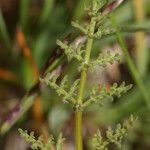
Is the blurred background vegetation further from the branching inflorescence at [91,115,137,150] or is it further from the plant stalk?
the branching inflorescence at [91,115,137,150]

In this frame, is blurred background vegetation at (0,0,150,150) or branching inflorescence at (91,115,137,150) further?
blurred background vegetation at (0,0,150,150)

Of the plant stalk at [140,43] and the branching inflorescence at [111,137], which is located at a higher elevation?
the plant stalk at [140,43]

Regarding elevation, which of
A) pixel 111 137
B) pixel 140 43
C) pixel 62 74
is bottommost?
pixel 111 137

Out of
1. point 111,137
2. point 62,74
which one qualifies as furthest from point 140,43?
point 111,137

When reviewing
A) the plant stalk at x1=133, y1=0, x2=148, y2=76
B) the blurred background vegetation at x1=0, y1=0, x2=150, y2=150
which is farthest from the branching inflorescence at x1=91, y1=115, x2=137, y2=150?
the plant stalk at x1=133, y1=0, x2=148, y2=76

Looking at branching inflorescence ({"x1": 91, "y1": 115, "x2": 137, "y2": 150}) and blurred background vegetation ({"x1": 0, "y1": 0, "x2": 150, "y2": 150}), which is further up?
blurred background vegetation ({"x1": 0, "y1": 0, "x2": 150, "y2": 150})

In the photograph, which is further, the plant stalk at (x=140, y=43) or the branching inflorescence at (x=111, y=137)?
the plant stalk at (x=140, y=43)

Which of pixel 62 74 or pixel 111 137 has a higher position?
pixel 62 74

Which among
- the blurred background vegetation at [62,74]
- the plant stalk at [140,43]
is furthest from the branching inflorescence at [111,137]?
the plant stalk at [140,43]

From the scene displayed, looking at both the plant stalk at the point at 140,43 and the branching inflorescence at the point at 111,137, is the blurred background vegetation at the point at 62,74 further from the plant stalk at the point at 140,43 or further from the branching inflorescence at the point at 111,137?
the branching inflorescence at the point at 111,137

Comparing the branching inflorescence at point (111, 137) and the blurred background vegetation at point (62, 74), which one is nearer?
the branching inflorescence at point (111, 137)

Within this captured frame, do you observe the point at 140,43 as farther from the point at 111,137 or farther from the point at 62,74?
the point at 111,137
